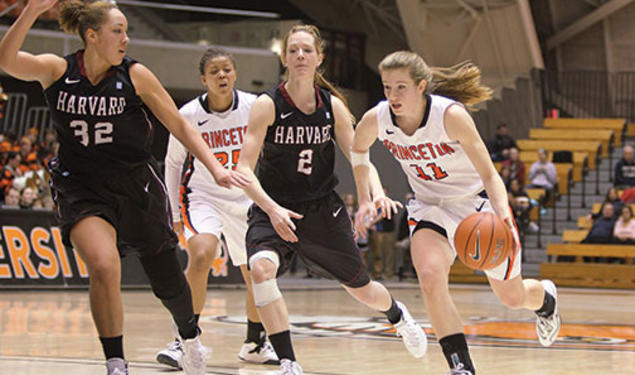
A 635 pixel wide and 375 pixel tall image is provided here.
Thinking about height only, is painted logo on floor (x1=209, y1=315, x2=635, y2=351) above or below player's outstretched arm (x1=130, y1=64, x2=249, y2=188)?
below

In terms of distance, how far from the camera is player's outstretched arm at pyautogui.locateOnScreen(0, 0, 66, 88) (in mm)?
4473

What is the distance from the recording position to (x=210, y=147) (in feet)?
21.6

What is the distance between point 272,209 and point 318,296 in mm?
8352

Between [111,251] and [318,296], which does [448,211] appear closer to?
[111,251]

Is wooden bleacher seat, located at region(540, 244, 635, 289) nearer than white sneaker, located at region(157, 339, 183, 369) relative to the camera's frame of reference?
No

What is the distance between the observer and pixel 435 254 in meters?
5.13

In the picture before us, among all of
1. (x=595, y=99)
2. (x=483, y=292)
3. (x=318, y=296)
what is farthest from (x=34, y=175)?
(x=595, y=99)

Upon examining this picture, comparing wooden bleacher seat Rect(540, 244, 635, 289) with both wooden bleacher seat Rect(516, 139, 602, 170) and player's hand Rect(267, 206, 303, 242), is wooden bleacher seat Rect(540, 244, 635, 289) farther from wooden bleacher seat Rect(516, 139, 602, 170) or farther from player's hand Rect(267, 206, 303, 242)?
player's hand Rect(267, 206, 303, 242)

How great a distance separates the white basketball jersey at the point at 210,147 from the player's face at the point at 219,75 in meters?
0.18

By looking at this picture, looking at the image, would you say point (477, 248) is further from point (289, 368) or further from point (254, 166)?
point (254, 166)

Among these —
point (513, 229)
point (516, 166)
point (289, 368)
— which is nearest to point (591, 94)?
point (516, 166)

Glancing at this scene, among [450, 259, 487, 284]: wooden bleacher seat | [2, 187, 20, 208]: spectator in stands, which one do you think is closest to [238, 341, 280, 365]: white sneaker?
[2, 187, 20, 208]: spectator in stands

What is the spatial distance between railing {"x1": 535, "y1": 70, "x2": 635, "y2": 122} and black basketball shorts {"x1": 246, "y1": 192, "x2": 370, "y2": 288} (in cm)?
1854

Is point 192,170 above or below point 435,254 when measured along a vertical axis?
above
